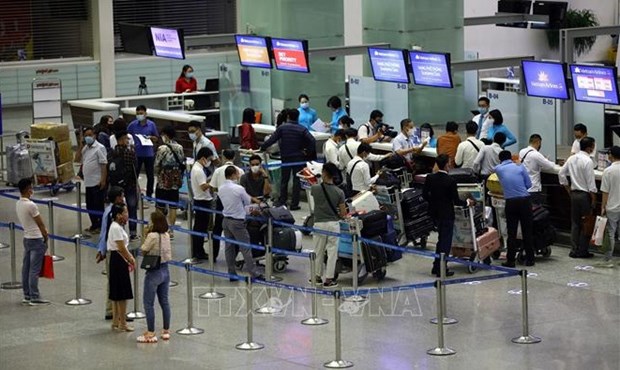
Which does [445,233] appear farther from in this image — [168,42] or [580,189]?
[168,42]

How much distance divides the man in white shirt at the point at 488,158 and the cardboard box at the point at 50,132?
791 cm

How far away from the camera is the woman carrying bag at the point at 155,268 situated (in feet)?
45.2

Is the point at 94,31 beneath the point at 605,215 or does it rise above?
above

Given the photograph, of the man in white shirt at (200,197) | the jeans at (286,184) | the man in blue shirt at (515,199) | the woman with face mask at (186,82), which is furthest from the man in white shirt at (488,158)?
the woman with face mask at (186,82)

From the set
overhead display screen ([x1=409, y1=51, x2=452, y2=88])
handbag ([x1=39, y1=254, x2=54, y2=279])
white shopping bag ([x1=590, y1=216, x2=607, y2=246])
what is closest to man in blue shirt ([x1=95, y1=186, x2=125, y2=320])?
handbag ([x1=39, y1=254, x2=54, y2=279])

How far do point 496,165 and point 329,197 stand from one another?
3422 mm

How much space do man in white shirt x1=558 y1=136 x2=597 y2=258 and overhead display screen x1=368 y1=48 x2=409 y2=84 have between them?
563cm

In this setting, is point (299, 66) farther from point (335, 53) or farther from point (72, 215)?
point (72, 215)

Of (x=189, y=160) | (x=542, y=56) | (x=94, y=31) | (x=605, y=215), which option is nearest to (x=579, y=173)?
(x=605, y=215)

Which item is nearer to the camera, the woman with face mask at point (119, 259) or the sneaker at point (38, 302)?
the woman with face mask at point (119, 259)

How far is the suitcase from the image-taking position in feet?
56.4

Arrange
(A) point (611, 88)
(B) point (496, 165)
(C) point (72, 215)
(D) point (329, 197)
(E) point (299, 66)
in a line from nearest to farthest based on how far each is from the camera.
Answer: (D) point (329, 197)
(B) point (496, 165)
(A) point (611, 88)
(C) point (72, 215)
(E) point (299, 66)

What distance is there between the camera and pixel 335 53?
82.0 feet

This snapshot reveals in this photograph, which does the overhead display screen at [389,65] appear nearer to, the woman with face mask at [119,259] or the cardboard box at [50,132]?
the cardboard box at [50,132]
